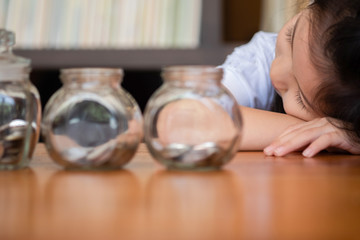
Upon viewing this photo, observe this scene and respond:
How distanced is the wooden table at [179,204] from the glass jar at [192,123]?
0.07ft

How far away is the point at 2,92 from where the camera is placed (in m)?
0.60

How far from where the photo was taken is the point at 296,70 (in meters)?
1.04

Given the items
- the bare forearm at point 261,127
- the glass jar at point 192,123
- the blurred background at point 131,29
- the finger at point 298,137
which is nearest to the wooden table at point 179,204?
the glass jar at point 192,123

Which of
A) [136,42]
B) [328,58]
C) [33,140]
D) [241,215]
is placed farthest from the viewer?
[136,42]

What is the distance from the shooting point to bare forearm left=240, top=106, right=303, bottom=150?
103 centimetres

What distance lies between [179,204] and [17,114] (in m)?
0.28

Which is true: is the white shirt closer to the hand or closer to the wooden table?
the hand

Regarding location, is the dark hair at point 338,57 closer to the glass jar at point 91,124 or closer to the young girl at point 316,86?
the young girl at point 316,86

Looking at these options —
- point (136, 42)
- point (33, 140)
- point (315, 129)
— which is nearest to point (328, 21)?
point (315, 129)

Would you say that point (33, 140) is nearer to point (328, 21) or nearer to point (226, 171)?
point (226, 171)

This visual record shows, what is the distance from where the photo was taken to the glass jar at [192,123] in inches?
23.2

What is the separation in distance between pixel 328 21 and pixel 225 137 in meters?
0.47

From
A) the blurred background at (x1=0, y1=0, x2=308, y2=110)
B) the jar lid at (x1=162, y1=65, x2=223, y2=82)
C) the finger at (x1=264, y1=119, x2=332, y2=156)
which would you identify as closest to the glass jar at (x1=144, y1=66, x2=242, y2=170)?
the jar lid at (x1=162, y1=65, x2=223, y2=82)

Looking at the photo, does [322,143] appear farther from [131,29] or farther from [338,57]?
[131,29]
